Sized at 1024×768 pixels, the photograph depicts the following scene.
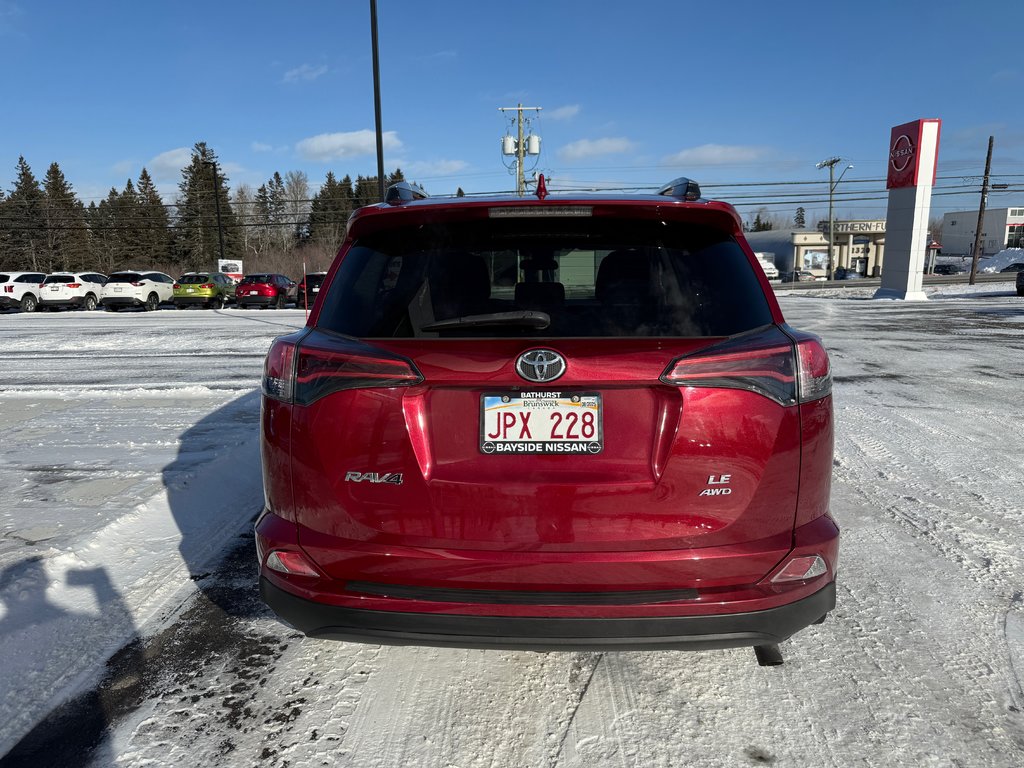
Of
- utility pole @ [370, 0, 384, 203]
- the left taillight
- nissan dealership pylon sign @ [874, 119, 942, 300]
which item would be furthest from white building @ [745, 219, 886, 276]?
the left taillight

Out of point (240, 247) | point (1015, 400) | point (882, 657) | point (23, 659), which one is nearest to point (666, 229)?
point (882, 657)

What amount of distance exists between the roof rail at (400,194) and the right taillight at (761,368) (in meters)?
1.21

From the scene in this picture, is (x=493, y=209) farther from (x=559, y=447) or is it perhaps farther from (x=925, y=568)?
(x=925, y=568)

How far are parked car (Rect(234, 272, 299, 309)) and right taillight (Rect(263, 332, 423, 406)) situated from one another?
1145 inches

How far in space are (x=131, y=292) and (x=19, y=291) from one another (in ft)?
14.0

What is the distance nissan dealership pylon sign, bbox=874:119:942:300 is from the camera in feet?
92.2

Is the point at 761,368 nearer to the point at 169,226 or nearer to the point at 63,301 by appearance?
the point at 63,301

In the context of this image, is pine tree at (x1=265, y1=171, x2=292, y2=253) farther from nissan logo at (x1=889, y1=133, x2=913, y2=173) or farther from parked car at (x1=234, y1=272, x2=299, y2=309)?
nissan logo at (x1=889, y1=133, x2=913, y2=173)

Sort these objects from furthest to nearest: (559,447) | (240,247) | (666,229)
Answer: (240,247) < (666,229) < (559,447)

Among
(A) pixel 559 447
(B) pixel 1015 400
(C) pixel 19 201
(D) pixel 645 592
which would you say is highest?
(C) pixel 19 201

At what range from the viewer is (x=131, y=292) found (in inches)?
1165

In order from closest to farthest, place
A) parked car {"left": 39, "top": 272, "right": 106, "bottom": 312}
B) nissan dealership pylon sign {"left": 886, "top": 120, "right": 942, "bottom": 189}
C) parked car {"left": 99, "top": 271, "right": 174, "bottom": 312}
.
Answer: nissan dealership pylon sign {"left": 886, "top": 120, "right": 942, "bottom": 189} → parked car {"left": 39, "top": 272, "right": 106, "bottom": 312} → parked car {"left": 99, "top": 271, "right": 174, "bottom": 312}

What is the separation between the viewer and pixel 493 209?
92.7 inches

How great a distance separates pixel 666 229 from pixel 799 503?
3.36 ft
